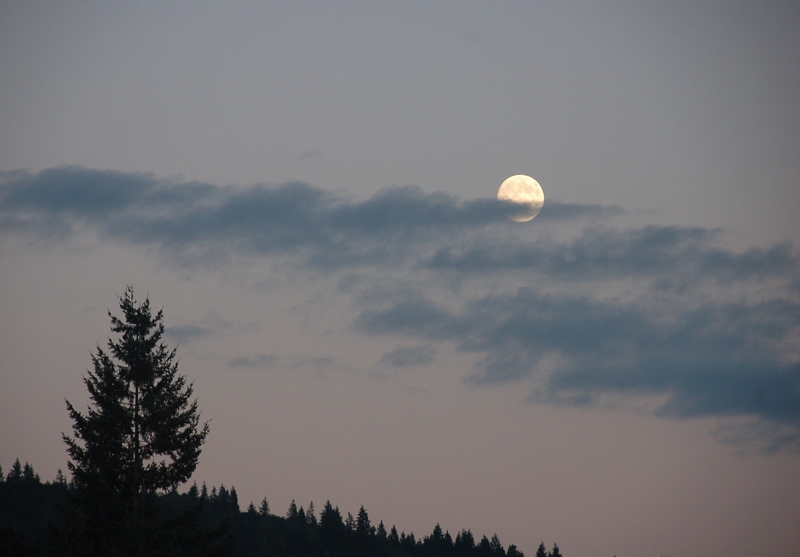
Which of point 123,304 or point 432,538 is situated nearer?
point 123,304

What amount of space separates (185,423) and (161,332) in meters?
4.81

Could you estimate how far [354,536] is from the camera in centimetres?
18075

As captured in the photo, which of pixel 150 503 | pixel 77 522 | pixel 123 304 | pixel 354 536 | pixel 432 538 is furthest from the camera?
pixel 432 538

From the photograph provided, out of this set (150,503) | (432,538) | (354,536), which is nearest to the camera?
(150,503)

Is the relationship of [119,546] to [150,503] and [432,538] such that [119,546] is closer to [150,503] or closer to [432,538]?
[150,503]

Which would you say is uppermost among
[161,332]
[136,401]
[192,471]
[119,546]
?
[161,332]

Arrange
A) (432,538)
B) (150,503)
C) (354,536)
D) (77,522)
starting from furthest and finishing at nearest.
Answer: (432,538) < (354,536) < (150,503) < (77,522)

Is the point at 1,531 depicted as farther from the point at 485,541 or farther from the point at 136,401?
the point at 485,541

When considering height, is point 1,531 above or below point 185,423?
below

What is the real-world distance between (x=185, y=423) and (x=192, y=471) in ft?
7.76

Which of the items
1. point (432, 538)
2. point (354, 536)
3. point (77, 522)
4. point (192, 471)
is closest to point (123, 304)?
point (192, 471)

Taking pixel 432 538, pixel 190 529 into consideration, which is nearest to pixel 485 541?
pixel 432 538

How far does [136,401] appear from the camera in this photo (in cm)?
4475

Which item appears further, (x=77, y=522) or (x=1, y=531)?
(x=1, y=531)
